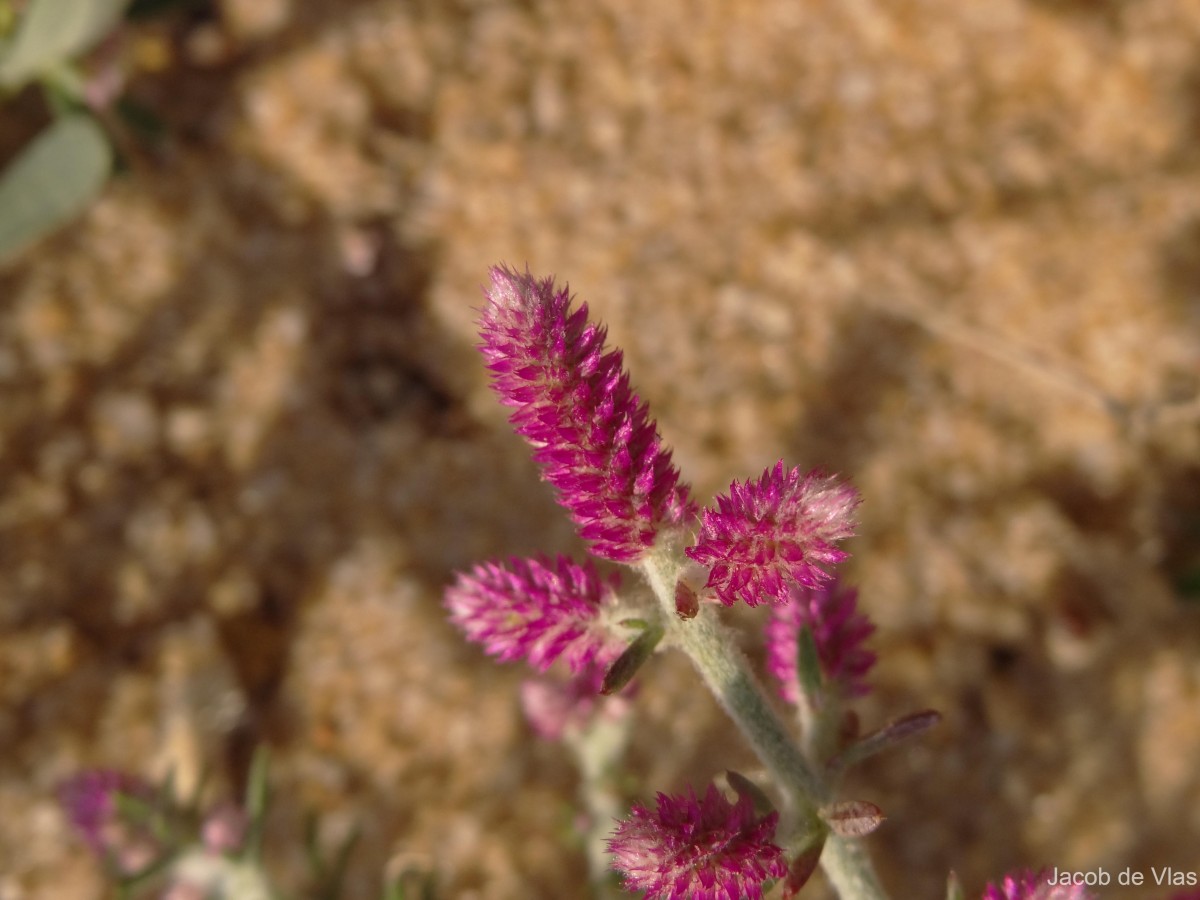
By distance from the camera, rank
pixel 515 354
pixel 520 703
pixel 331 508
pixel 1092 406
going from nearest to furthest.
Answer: pixel 515 354, pixel 520 703, pixel 331 508, pixel 1092 406

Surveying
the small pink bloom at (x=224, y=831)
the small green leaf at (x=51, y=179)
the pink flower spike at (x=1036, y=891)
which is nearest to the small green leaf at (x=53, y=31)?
the small green leaf at (x=51, y=179)

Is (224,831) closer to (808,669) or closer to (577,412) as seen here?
(808,669)

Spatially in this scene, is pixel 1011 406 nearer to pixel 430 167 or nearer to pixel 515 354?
pixel 430 167

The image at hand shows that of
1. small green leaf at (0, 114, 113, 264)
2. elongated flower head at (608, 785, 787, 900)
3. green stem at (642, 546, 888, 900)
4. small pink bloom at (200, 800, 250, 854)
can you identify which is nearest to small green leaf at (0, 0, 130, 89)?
small green leaf at (0, 114, 113, 264)

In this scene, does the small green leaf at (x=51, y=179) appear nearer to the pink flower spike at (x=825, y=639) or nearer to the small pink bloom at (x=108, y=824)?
the small pink bloom at (x=108, y=824)

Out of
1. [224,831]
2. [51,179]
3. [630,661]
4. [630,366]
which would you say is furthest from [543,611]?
[51,179]

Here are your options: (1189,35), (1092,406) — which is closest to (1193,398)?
(1092,406)

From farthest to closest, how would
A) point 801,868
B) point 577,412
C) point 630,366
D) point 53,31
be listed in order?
point 630,366 < point 53,31 < point 801,868 < point 577,412
